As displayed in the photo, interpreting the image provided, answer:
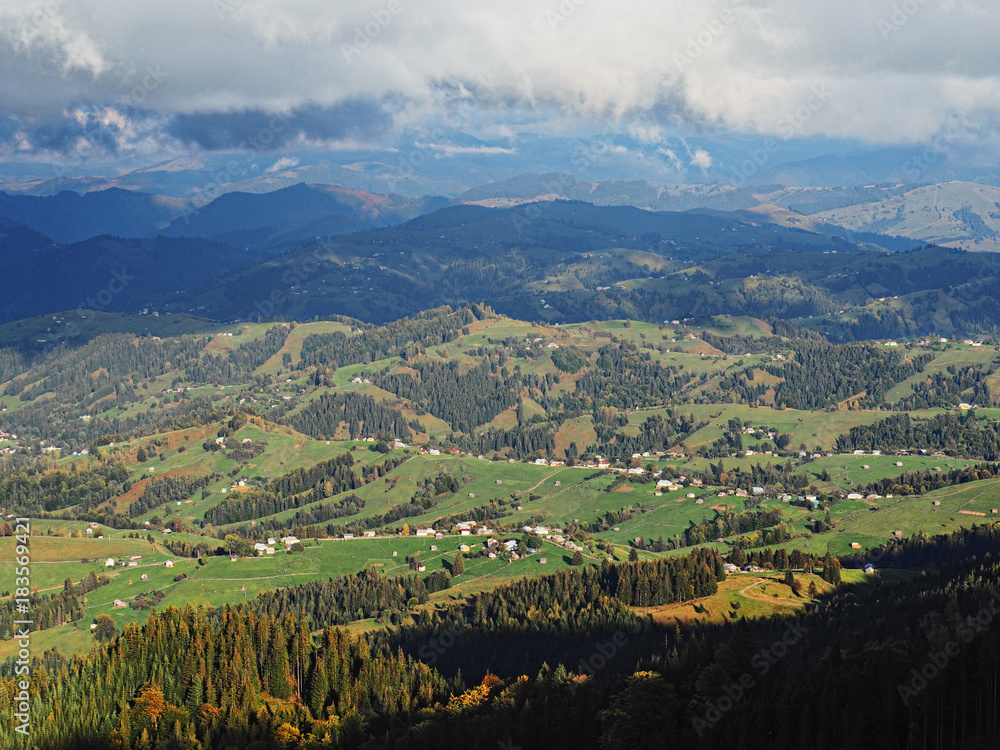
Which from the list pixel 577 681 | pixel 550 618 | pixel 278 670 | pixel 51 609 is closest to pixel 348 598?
pixel 550 618

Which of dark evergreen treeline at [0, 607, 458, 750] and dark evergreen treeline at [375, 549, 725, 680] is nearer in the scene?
dark evergreen treeline at [0, 607, 458, 750]

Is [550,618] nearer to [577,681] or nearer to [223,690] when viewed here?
[577,681]

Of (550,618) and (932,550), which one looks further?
(932,550)

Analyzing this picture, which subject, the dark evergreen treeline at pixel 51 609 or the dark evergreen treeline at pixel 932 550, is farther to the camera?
the dark evergreen treeline at pixel 932 550

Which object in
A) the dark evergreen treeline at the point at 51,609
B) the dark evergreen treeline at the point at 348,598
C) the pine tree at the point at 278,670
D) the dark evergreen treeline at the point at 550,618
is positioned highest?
the pine tree at the point at 278,670

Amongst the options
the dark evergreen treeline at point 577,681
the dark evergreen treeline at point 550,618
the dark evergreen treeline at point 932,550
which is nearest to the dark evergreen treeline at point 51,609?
the dark evergreen treeline at point 577,681

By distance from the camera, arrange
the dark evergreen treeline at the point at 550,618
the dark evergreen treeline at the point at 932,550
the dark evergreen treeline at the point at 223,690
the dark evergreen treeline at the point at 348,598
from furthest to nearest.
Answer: the dark evergreen treeline at the point at 932,550 < the dark evergreen treeline at the point at 348,598 < the dark evergreen treeline at the point at 550,618 < the dark evergreen treeline at the point at 223,690

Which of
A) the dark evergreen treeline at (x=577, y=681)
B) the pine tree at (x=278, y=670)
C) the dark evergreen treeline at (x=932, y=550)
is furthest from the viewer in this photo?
the dark evergreen treeline at (x=932, y=550)

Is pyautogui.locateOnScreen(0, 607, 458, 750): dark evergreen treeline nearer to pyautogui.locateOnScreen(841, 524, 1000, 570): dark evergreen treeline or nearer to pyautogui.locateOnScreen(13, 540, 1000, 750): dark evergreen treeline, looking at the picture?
pyautogui.locateOnScreen(13, 540, 1000, 750): dark evergreen treeline

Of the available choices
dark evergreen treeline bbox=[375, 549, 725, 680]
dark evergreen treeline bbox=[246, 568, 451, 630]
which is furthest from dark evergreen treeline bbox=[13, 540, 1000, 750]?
dark evergreen treeline bbox=[246, 568, 451, 630]

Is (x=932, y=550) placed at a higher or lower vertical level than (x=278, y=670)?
lower

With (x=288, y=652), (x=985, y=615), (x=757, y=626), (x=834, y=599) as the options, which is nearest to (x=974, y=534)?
(x=834, y=599)

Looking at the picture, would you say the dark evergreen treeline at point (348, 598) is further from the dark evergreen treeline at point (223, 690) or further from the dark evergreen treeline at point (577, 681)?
the dark evergreen treeline at point (223, 690)
